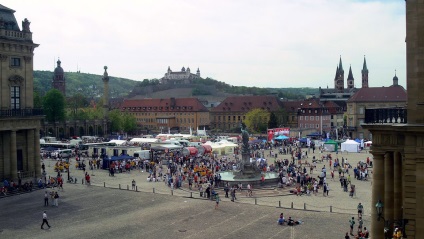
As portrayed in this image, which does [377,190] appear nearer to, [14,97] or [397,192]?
[397,192]

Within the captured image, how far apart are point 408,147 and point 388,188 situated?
111 inches

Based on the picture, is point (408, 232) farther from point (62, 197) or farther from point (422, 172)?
point (62, 197)

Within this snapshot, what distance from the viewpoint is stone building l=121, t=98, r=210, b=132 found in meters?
155

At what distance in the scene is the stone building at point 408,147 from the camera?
53.4ft

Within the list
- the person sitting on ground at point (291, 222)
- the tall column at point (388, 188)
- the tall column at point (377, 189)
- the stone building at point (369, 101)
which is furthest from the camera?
the stone building at point (369, 101)

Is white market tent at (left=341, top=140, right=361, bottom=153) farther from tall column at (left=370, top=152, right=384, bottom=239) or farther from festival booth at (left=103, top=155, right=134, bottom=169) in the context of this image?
tall column at (left=370, top=152, right=384, bottom=239)

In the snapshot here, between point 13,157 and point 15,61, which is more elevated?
point 15,61

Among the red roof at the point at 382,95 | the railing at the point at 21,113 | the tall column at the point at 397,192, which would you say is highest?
the red roof at the point at 382,95

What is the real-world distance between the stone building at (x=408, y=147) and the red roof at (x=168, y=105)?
13588cm

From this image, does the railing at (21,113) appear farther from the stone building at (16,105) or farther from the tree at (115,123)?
the tree at (115,123)

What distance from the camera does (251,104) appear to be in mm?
154250

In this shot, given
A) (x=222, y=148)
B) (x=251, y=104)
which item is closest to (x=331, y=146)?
(x=222, y=148)

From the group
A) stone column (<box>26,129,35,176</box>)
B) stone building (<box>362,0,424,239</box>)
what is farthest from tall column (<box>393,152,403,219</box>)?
stone column (<box>26,129,35,176</box>)

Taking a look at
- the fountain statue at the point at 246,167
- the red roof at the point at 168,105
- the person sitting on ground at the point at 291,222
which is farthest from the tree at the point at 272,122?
the person sitting on ground at the point at 291,222
